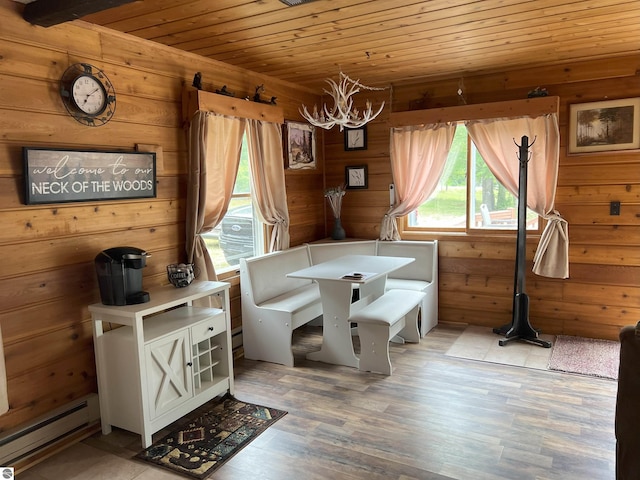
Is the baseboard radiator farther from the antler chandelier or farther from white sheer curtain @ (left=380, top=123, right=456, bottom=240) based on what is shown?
white sheer curtain @ (left=380, top=123, right=456, bottom=240)

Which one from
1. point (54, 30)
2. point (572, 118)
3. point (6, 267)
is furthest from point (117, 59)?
point (572, 118)

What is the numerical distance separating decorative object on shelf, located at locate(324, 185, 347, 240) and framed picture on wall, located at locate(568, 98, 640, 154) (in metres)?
2.17

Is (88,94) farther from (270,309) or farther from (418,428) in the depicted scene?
(418,428)

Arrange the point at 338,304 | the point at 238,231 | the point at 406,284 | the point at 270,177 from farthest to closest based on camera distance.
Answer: the point at 406,284, the point at 270,177, the point at 238,231, the point at 338,304

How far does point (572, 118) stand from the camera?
4.16 metres

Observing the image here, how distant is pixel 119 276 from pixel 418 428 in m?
1.92

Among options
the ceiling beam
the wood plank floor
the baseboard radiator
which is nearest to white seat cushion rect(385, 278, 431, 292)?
the wood plank floor

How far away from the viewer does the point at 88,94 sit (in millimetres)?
2822

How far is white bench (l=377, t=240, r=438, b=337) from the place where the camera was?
4.53 meters

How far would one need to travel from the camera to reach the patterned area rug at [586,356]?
11.8 ft

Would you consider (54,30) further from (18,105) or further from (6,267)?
(6,267)

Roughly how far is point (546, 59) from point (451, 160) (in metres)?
1.18

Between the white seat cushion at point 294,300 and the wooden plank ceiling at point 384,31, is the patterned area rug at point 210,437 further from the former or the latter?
the wooden plank ceiling at point 384,31

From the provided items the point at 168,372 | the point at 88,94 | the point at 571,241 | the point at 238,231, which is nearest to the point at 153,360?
the point at 168,372
